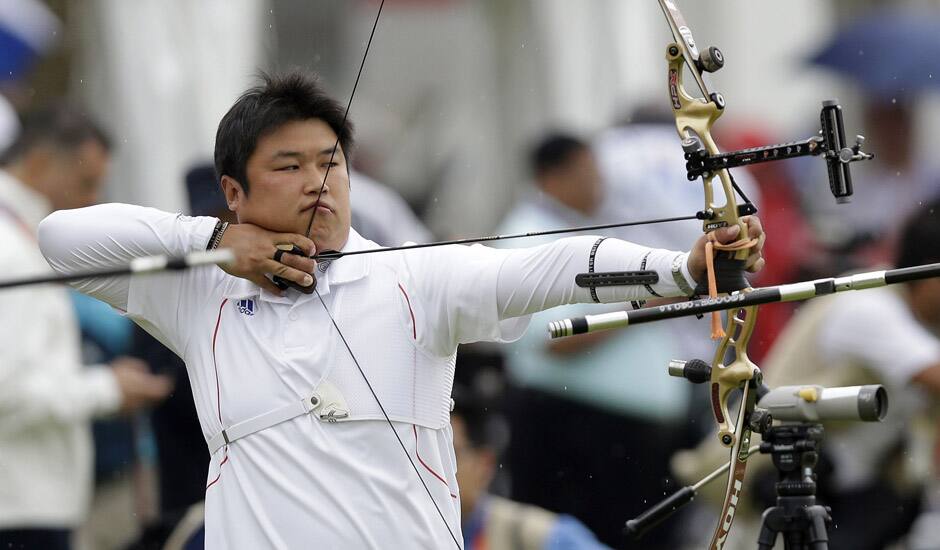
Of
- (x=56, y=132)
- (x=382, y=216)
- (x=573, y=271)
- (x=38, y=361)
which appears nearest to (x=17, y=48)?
(x=56, y=132)

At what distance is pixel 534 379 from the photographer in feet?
16.7

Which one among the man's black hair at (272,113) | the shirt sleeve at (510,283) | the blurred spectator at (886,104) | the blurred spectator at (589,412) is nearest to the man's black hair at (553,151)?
the blurred spectator at (589,412)

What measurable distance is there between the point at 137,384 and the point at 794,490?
2.12 meters

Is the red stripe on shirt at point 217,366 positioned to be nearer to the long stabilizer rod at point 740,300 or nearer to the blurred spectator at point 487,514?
the long stabilizer rod at point 740,300

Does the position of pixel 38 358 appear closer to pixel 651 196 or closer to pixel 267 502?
pixel 267 502

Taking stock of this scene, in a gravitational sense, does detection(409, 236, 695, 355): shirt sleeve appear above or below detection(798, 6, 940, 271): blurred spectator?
below

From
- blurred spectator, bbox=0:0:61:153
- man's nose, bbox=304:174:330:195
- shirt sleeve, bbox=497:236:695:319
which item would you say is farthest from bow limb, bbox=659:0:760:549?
blurred spectator, bbox=0:0:61:153

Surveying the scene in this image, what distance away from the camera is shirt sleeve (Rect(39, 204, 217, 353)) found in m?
3.41

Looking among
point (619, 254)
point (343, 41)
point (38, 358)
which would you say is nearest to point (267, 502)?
point (619, 254)

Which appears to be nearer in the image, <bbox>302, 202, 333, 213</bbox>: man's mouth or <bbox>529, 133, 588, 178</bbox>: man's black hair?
<bbox>302, 202, 333, 213</bbox>: man's mouth

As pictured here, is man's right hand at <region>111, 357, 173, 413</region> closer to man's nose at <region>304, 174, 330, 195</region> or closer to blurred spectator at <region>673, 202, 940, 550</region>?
blurred spectator at <region>673, 202, 940, 550</region>

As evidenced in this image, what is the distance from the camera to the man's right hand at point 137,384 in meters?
4.68

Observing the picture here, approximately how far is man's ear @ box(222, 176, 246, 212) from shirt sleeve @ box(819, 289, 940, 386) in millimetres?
2114

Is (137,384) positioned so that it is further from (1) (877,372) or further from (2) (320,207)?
(1) (877,372)
